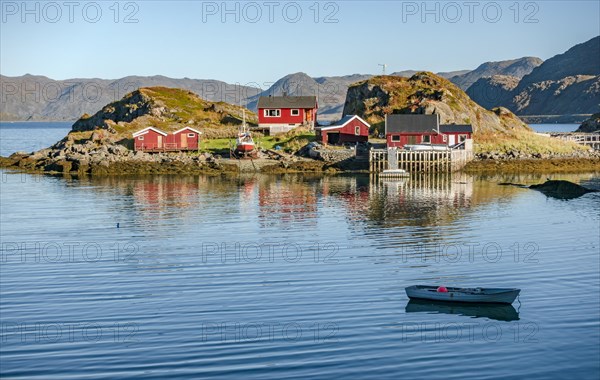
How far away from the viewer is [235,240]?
160 ft

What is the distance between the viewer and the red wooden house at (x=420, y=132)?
326 ft

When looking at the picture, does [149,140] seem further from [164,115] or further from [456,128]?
[456,128]

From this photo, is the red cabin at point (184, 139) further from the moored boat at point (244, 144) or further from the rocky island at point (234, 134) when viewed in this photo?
the moored boat at point (244, 144)

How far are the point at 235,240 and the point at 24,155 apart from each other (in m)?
75.2

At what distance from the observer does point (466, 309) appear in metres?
32.5

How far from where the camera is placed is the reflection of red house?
103438 mm

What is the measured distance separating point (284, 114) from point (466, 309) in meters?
84.4

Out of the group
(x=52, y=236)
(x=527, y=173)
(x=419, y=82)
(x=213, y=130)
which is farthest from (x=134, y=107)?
(x=52, y=236)

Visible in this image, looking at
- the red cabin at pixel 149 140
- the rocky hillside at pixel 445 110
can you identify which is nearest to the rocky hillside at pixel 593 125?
the rocky hillside at pixel 445 110

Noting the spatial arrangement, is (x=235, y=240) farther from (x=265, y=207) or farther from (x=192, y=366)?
(x=192, y=366)

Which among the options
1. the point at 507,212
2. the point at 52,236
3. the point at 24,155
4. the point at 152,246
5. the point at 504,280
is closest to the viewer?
the point at 504,280

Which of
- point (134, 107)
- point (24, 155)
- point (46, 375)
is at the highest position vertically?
point (134, 107)

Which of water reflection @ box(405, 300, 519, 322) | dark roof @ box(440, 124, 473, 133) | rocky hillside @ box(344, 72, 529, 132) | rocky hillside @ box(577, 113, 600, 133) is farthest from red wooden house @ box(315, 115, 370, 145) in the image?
water reflection @ box(405, 300, 519, 322)

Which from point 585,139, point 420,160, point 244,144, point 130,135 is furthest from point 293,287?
point 585,139
